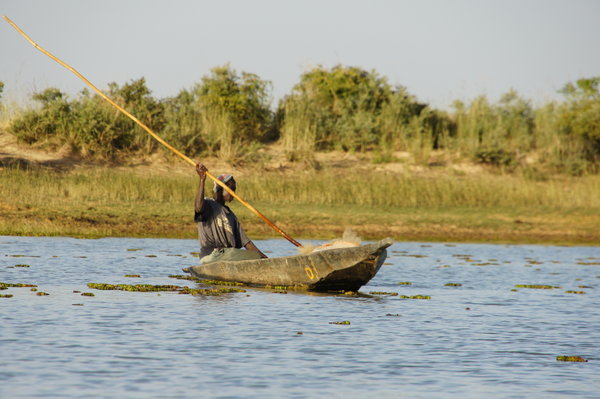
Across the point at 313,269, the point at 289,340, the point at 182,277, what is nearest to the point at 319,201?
the point at 182,277

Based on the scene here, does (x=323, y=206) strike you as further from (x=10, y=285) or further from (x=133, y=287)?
(x=10, y=285)

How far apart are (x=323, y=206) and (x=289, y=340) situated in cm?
1692

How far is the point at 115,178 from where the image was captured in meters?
27.5

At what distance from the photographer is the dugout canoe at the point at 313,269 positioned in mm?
14148

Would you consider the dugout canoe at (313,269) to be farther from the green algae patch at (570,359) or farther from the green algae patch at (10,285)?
the green algae patch at (570,359)

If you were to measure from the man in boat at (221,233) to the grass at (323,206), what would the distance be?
26.4ft

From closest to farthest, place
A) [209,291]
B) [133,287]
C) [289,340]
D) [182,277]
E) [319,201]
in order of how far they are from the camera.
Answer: [289,340]
[133,287]
[209,291]
[182,277]
[319,201]

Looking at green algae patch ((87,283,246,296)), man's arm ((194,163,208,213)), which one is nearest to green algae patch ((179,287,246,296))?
green algae patch ((87,283,246,296))

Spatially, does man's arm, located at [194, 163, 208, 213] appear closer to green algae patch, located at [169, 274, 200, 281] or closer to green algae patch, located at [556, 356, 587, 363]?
green algae patch, located at [169, 274, 200, 281]

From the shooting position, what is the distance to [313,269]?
47.7ft

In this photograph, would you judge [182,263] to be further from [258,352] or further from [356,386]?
[356,386]

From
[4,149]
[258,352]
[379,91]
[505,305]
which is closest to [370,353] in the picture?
[258,352]

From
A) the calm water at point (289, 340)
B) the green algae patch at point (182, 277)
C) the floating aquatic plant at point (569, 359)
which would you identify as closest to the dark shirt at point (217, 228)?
the green algae patch at point (182, 277)

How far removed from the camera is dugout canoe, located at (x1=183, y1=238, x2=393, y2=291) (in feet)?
46.4
